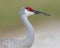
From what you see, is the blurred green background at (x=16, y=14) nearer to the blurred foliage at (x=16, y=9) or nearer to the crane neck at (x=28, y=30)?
the blurred foliage at (x=16, y=9)

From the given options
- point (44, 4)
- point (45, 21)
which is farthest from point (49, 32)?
point (44, 4)

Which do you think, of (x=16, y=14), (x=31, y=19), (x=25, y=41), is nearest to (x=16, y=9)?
(x=16, y=14)

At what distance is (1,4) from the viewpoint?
8.35 m

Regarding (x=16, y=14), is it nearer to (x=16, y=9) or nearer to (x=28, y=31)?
(x=16, y=9)

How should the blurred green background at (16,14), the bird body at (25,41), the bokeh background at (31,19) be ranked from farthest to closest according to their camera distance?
the blurred green background at (16,14)
the bokeh background at (31,19)
the bird body at (25,41)

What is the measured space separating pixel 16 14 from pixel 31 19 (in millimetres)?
629

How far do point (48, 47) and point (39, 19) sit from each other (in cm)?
187

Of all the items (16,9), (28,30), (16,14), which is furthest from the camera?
(16,9)

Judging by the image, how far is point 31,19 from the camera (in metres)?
7.27

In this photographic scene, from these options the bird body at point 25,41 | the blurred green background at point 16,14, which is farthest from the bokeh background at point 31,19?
the bird body at point 25,41

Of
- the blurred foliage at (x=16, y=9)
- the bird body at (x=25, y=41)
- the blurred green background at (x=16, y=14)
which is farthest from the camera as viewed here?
the blurred foliage at (x=16, y=9)

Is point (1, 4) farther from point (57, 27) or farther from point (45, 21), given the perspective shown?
point (57, 27)

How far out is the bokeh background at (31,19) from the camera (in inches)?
259

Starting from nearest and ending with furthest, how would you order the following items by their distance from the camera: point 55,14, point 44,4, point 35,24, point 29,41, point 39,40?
point 29,41 → point 39,40 → point 35,24 → point 55,14 → point 44,4
